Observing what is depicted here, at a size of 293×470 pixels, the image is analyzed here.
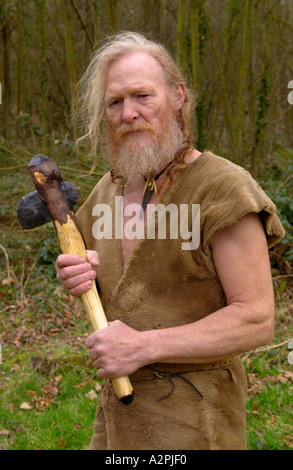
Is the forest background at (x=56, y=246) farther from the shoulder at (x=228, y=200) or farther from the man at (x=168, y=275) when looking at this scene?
the shoulder at (x=228, y=200)

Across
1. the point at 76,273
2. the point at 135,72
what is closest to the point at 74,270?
the point at 76,273

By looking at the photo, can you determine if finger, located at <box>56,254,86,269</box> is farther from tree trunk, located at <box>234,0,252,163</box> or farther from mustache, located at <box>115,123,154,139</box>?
tree trunk, located at <box>234,0,252,163</box>

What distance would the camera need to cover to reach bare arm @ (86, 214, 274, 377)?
5.60ft

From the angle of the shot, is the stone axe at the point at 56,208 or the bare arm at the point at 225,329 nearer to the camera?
the bare arm at the point at 225,329

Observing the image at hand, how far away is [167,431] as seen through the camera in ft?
6.25

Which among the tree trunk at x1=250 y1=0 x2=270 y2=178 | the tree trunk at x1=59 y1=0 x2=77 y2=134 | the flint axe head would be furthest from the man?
the tree trunk at x1=59 y1=0 x2=77 y2=134

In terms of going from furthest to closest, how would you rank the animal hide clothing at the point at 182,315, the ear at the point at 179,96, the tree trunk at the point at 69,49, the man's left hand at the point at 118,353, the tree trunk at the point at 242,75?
1. the tree trunk at the point at 69,49
2. the tree trunk at the point at 242,75
3. the ear at the point at 179,96
4. the animal hide clothing at the point at 182,315
5. the man's left hand at the point at 118,353

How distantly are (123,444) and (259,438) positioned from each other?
1.90 m

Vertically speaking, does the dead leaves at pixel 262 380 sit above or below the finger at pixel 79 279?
below

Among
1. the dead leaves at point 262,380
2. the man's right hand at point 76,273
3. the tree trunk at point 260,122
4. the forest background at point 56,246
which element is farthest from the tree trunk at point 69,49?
the man's right hand at point 76,273

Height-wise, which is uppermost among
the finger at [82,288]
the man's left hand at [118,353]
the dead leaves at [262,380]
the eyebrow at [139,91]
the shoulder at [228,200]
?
the eyebrow at [139,91]

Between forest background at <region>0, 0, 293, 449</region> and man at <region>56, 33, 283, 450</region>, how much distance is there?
541 millimetres

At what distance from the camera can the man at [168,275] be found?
1.72 metres

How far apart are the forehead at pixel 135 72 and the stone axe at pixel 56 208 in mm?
456
